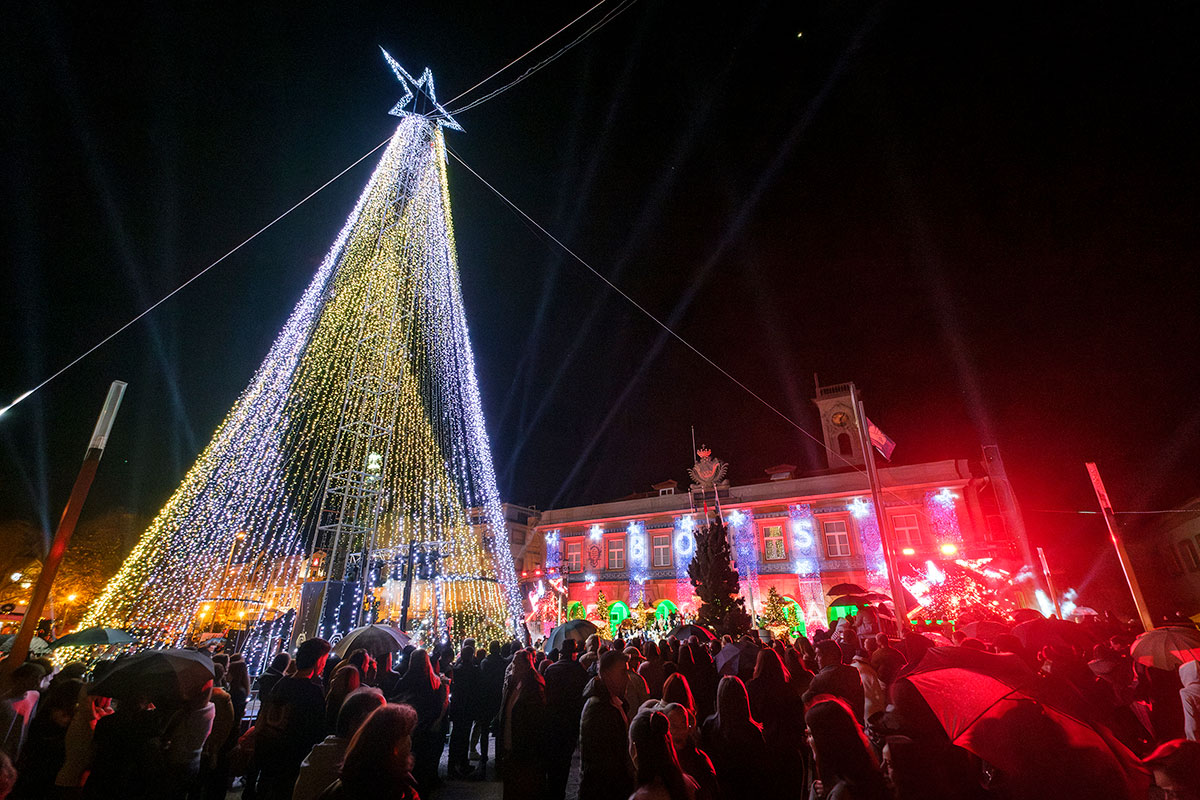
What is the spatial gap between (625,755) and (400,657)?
6180 millimetres

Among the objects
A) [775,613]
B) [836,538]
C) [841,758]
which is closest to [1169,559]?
[836,538]

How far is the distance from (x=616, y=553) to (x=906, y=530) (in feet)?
53.7

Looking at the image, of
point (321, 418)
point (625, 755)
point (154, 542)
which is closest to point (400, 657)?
point (625, 755)

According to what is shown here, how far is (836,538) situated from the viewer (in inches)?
1099

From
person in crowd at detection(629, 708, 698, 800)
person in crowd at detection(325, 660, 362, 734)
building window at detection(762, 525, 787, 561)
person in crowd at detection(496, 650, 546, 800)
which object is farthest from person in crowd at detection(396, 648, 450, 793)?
building window at detection(762, 525, 787, 561)

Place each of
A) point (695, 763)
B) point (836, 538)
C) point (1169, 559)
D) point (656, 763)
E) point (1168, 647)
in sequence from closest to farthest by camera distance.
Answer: point (656, 763) → point (695, 763) → point (1168, 647) → point (836, 538) → point (1169, 559)

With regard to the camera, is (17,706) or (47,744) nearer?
(47,744)

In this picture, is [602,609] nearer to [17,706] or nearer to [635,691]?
[635,691]

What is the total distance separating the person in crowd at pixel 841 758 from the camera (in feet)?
7.86

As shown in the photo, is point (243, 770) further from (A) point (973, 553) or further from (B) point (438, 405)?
(A) point (973, 553)

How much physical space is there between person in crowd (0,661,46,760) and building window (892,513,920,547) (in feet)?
97.5

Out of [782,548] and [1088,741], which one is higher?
[782,548]

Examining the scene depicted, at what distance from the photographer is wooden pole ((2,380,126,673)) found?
22.7ft

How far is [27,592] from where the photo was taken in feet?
88.6
